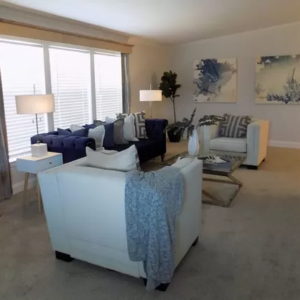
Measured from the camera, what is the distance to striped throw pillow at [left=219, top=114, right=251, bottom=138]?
549 cm

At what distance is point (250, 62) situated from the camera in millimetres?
7070

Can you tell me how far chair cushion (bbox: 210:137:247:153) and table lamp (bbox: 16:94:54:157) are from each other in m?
2.79

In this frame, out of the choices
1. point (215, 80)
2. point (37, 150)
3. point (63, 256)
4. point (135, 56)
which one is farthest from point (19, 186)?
point (215, 80)

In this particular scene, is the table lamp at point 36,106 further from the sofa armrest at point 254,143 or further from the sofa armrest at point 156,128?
the sofa armrest at point 254,143

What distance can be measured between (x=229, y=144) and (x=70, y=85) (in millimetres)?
2682

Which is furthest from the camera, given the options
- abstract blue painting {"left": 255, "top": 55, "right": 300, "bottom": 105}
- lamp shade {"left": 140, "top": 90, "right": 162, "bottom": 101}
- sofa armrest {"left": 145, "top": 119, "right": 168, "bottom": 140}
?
abstract blue painting {"left": 255, "top": 55, "right": 300, "bottom": 105}

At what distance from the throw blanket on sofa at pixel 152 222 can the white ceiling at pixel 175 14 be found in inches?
108

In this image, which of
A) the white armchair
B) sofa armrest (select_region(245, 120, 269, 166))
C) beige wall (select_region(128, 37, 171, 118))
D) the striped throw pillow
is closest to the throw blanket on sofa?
the white armchair

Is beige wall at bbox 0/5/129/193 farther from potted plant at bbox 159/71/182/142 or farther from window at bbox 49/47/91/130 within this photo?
potted plant at bbox 159/71/182/142

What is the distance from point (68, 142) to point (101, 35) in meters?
2.37

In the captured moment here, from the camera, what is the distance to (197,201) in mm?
2684

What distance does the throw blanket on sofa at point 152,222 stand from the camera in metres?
2.07

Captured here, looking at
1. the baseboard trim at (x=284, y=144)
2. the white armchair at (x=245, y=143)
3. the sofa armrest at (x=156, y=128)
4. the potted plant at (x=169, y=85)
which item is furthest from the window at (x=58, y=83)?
the baseboard trim at (x=284, y=144)

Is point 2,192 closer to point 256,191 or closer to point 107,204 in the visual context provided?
point 107,204
